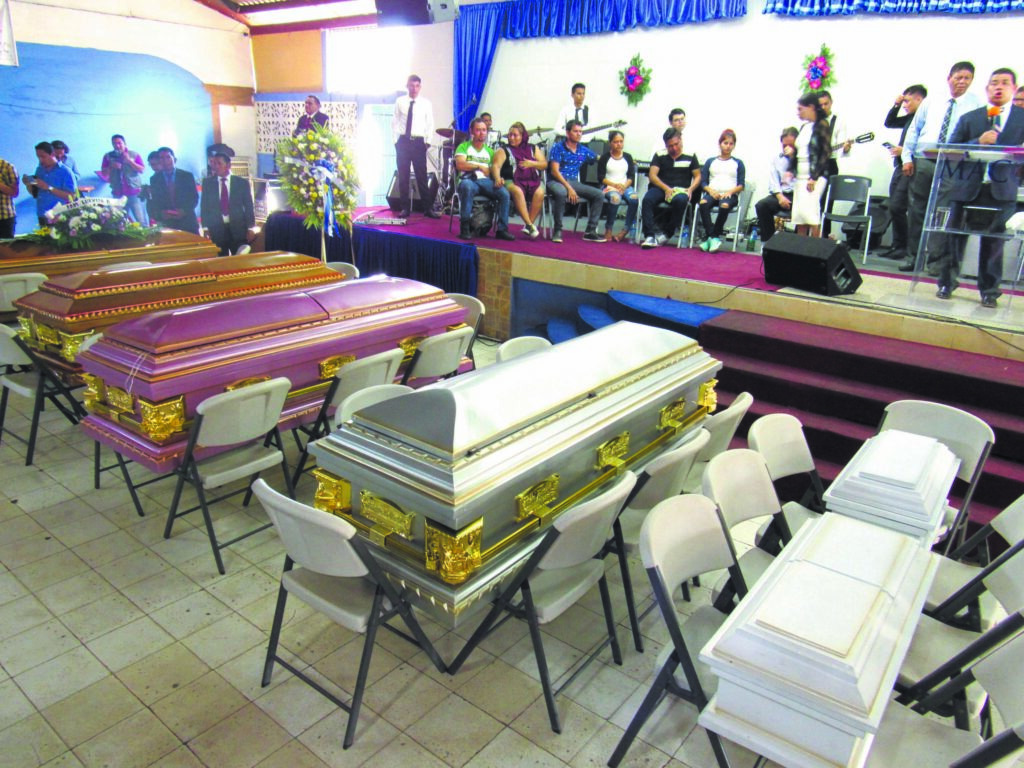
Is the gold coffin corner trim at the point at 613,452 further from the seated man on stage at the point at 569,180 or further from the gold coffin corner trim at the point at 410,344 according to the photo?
the seated man on stage at the point at 569,180

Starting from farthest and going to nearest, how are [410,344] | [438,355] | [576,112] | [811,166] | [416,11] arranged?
[416,11] < [576,112] < [811,166] < [410,344] < [438,355]

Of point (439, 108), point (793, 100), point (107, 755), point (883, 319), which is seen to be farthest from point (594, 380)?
point (439, 108)

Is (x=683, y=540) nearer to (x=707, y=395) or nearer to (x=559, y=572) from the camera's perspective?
(x=559, y=572)

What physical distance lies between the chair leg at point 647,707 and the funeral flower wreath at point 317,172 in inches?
167

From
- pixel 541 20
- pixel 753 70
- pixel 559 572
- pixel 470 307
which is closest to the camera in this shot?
pixel 559 572

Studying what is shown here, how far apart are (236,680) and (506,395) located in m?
1.34

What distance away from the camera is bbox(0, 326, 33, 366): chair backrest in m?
3.49

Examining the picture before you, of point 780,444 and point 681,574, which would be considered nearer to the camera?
point 681,574

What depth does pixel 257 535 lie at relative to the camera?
308 cm

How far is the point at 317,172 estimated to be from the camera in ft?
16.0

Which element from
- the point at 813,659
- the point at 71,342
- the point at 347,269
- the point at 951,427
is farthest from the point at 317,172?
the point at 813,659

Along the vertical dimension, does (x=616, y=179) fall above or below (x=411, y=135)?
below

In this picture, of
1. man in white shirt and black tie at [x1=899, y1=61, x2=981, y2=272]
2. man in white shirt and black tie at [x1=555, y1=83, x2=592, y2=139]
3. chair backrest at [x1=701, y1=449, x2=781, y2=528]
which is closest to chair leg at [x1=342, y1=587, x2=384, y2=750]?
chair backrest at [x1=701, y1=449, x2=781, y2=528]

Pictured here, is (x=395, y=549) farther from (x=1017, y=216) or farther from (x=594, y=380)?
(x=1017, y=216)
